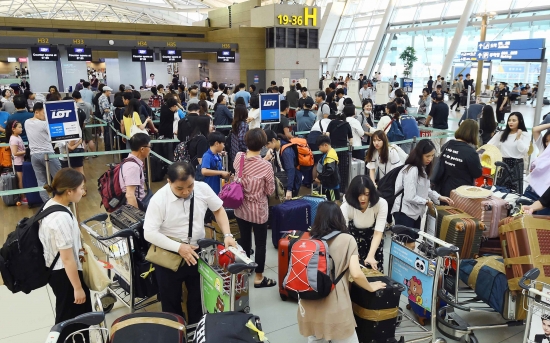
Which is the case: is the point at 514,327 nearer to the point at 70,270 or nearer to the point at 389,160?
the point at 389,160

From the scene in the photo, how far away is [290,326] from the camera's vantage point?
3.78 m

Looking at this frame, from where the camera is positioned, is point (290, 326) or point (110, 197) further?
point (110, 197)

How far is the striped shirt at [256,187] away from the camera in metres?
4.13

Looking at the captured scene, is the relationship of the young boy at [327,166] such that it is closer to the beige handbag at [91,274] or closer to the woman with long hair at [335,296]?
the woman with long hair at [335,296]

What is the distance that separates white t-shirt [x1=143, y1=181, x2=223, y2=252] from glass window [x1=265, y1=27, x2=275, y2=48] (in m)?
18.6

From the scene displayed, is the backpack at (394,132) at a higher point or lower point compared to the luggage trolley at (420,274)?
higher

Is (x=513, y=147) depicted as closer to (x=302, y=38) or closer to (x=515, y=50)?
(x=515, y=50)

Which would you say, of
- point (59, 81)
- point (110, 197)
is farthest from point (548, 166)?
point (59, 81)

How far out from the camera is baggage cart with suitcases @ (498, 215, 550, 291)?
3.21 m

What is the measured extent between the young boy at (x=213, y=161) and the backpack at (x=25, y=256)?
2.03 metres

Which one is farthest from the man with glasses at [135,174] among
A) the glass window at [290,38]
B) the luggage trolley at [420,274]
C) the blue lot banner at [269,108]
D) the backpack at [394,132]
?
the glass window at [290,38]

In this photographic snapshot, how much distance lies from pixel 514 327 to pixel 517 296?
60 centimetres

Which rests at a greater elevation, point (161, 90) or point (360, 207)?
point (161, 90)

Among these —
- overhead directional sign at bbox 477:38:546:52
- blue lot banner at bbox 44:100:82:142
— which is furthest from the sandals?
overhead directional sign at bbox 477:38:546:52
